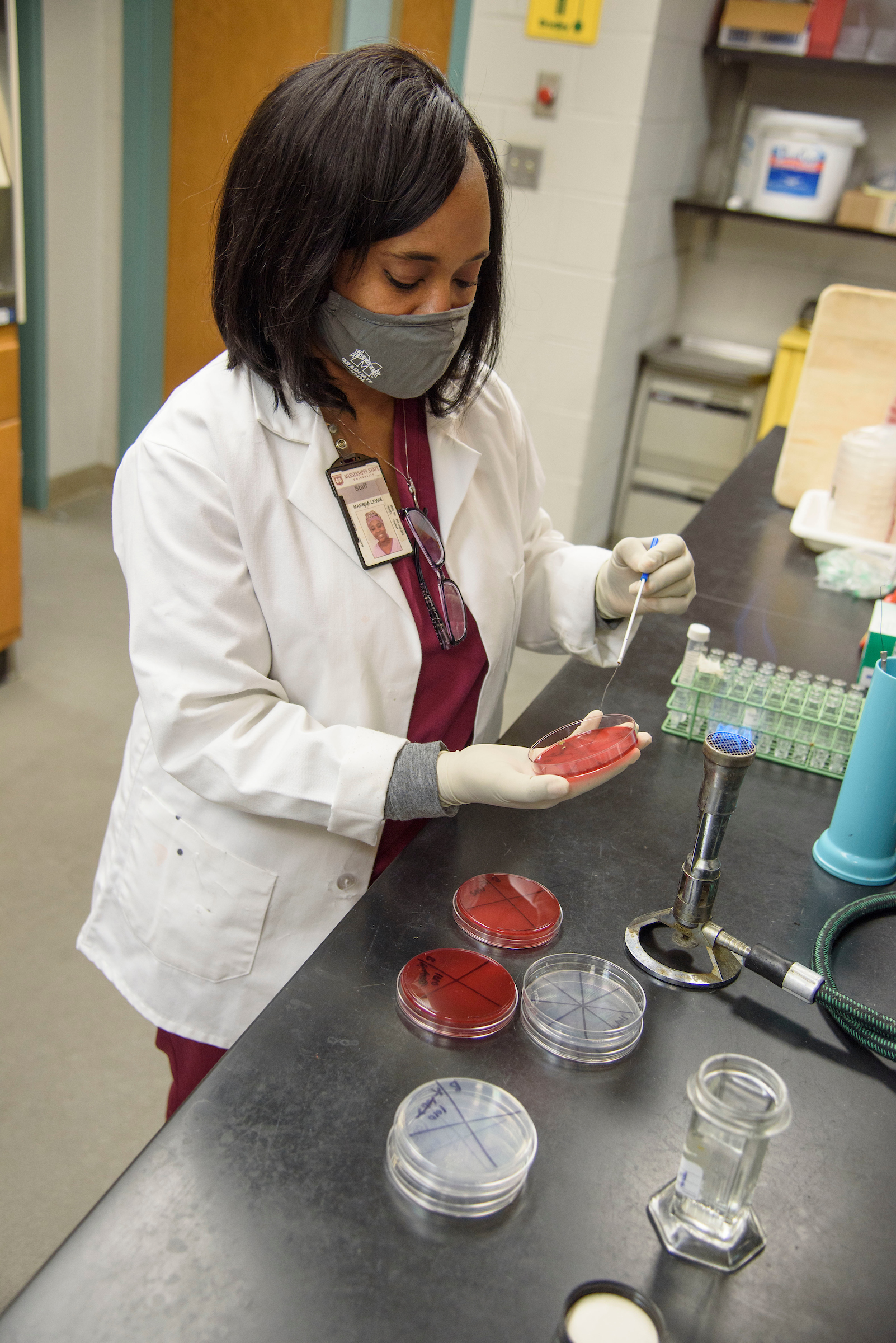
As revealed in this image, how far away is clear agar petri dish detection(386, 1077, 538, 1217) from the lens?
777 millimetres

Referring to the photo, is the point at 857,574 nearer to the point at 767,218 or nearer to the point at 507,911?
the point at 507,911

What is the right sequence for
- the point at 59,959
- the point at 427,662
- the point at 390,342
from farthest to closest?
the point at 59,959, the point at 427,662, the point at 390,342

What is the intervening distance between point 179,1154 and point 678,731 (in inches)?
35.0

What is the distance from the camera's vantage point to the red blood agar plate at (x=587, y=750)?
1051mm

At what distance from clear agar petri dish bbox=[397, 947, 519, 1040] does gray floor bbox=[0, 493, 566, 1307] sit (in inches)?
41.1

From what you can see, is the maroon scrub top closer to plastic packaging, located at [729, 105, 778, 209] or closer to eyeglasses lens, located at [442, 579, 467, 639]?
eyeglasses lens, located at [442, 579, 467, 639]

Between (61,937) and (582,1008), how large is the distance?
5.30 feet

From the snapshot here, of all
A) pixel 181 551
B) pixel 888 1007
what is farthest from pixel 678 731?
pixel 181 551

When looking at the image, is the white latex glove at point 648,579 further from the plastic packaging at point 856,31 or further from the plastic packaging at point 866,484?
the plastic packaging at point 856,31

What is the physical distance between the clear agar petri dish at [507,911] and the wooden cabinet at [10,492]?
2.23m

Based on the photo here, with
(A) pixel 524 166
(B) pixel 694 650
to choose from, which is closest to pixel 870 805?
(B) pixel 694 650

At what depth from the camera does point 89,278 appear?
423cm

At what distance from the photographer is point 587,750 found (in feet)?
3.51

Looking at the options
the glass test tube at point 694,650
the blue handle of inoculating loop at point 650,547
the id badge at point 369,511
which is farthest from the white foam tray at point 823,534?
the id badge at point 369,511
